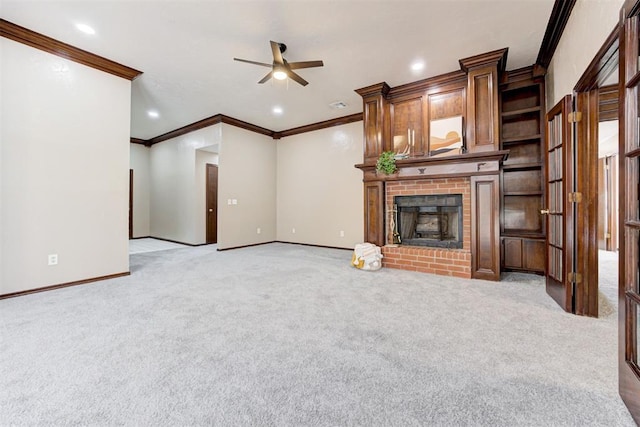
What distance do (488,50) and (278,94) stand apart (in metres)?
3.02

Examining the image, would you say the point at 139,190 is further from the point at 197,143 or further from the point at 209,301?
the point at 209,301

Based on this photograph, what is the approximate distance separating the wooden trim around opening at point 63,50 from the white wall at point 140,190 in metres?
4.48

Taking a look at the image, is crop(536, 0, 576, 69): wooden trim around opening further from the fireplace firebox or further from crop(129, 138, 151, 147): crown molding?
crop(129, 138, 151, 147): crown molding

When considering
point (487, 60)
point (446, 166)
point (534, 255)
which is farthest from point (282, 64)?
point (534, 255)

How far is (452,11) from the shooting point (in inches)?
104

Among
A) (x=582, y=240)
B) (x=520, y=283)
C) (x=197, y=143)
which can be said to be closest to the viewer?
(x=582, y=240)

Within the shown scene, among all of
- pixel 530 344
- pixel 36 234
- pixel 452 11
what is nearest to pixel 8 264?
pixel 36 234

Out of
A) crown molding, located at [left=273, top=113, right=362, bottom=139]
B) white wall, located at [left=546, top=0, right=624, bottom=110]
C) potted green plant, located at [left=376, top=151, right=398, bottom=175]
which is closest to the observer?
white wall, located at [left=546, top=0, right=624, bottom=110]

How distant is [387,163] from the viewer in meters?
3.86

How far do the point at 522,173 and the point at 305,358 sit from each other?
393 cm

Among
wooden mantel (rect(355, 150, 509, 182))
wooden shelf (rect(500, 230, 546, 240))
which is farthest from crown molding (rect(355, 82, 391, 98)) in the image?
wooden shelf (rect(500, 230, 546, 240))

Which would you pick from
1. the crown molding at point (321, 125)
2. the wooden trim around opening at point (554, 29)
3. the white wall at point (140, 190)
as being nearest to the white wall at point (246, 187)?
the crown molding at point (321, 125)

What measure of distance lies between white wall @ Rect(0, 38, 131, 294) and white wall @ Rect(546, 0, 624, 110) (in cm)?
478

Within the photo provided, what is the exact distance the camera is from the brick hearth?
11.5 ft
